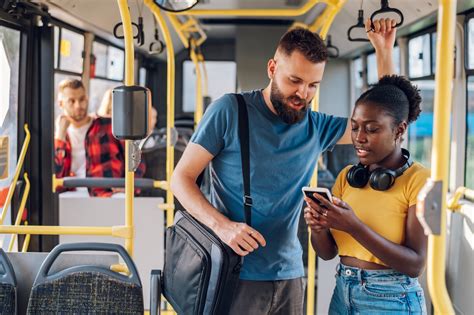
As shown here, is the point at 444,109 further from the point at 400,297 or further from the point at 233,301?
the point at 233,301

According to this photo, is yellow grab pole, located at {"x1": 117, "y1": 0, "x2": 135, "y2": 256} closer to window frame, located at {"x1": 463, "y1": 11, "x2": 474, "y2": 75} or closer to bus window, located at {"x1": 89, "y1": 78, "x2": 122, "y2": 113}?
window frame, located at {"x1": 463, "y1": 11, "x2": 474, "y2": 75}

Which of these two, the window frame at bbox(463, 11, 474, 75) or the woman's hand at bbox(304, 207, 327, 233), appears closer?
the woman's hand at bbox(304, 207, 327, 233)

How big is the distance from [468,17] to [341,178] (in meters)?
2.18

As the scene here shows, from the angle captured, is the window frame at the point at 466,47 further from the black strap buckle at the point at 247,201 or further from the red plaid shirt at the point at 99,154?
the red plaid shirt at the point at 99,154

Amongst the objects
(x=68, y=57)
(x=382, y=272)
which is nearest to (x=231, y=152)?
(x=382, y=272)

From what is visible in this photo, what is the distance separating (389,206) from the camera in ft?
6.67

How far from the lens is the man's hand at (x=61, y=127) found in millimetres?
5535


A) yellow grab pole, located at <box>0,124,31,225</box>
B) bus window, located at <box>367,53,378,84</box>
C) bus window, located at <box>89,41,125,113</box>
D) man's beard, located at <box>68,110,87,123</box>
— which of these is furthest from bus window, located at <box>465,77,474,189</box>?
bus window, located at <box>89,41,125,113</box>

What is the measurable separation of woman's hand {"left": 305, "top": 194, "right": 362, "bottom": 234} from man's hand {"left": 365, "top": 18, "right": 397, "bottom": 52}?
84 cm

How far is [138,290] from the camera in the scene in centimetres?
241

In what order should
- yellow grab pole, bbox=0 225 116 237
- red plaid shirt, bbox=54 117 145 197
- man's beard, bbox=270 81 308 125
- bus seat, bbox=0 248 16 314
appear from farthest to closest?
red plaid shirt, bbox=54 117 145 197
yellow grab pole, bbox=0 225 116 237
bus seat, bbox=0 248 16 314
man's beard, bbox=270 81 308 125

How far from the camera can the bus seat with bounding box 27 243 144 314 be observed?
2.39 meters

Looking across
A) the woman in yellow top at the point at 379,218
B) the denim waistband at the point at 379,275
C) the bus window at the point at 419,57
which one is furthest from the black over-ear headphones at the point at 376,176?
the bus window at the point at 419,57

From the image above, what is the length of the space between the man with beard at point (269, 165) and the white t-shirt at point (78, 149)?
3.22 meters
